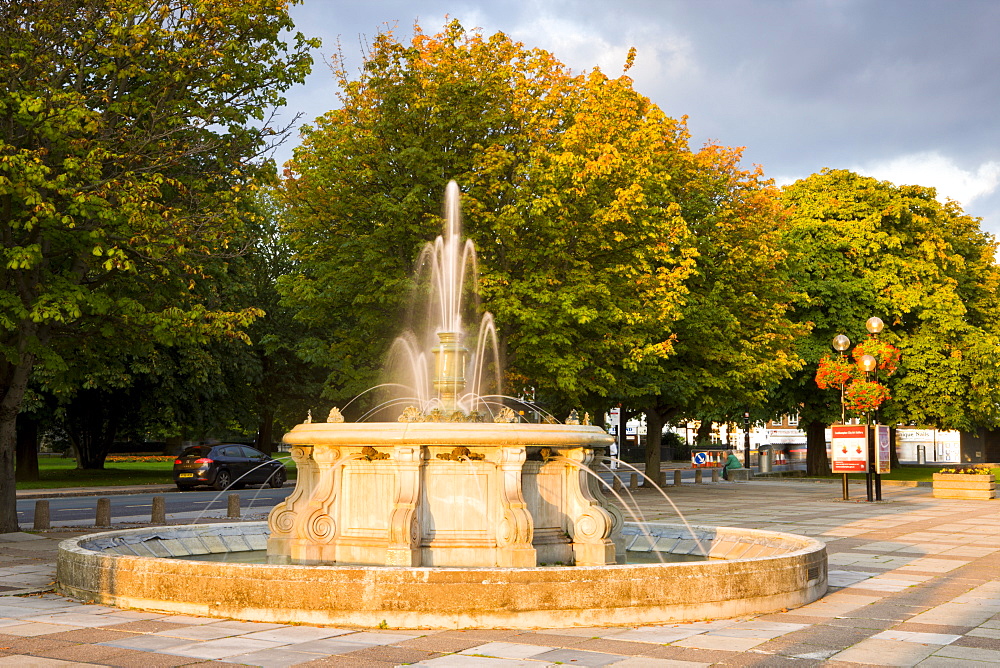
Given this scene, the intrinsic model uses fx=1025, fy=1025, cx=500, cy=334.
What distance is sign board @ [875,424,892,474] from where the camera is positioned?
96.4ft

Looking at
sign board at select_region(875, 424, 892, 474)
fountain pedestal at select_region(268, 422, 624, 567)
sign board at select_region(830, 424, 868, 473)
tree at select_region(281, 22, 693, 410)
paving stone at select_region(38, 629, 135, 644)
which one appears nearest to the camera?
paving stone at select_region(38, 629, 135, 644)

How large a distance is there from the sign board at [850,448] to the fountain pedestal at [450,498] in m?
20.0

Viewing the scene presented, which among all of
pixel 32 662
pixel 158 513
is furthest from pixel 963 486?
pixel 32 662

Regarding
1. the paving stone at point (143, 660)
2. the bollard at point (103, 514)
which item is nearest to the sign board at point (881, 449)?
the bollard at point (103, 514)

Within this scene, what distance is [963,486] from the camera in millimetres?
31406

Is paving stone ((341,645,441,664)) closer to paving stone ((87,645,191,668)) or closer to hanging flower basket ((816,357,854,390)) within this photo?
paving stone ((87,645,191,668))

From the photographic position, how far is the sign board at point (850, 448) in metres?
29.1

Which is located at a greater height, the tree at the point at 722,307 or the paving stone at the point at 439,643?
the tree at the point at 722,307

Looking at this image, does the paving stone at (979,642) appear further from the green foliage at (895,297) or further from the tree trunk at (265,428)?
the tree trunk at (265,428)

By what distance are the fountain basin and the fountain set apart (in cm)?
1

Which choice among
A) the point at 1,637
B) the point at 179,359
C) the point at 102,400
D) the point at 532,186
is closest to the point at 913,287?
the point at 532,186

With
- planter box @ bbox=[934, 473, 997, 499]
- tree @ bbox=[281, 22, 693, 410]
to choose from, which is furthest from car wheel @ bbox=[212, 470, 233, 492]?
planter box @ bbox=[934, 473, 997, 499]

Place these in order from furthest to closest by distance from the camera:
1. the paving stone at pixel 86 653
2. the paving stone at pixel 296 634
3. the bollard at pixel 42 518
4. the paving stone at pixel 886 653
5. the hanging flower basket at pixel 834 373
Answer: the hanging flower basket at pixel 834 373, the bollard at pixel 42 518, the paving stone at pixel 296 634, the paving stone at pixel 886 653, the paving stone at pixel 86 653

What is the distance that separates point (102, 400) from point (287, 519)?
30175 mm
